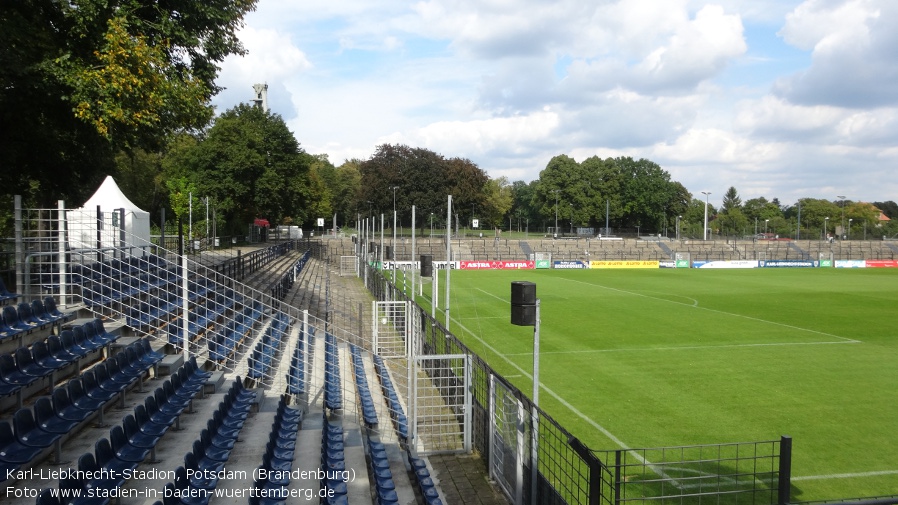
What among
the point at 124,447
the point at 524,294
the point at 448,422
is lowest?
the point at 448,422

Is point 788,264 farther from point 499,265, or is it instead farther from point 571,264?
point 499,265

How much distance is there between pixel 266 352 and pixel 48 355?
518 cm

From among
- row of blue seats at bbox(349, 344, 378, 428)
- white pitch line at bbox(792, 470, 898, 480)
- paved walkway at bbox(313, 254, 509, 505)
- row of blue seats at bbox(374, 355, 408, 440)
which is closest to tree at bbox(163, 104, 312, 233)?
row of blue seats at bbox(349, 344, 378, 428)

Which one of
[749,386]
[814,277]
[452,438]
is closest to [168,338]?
[452,438]

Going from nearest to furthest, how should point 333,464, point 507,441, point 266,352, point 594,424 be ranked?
1. point 333,464
2. point 507,441
3. point 266,352
4. point 594,424

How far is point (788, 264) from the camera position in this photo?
212 ft

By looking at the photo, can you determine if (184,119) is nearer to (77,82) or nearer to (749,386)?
→ (77,82)

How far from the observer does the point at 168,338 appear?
10406 millimetres

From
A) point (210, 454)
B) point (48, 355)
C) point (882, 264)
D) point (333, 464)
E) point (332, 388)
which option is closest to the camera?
point (210, 454)

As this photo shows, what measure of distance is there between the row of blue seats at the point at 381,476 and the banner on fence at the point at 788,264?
206 feet

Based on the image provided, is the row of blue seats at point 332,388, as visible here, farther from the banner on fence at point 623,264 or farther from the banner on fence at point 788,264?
the banner on fence at point 788,264

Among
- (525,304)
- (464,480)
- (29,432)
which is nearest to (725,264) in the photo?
(525,304)

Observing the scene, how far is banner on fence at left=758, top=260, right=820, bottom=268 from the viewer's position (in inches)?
2506

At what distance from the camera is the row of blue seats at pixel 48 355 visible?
22.7ft
